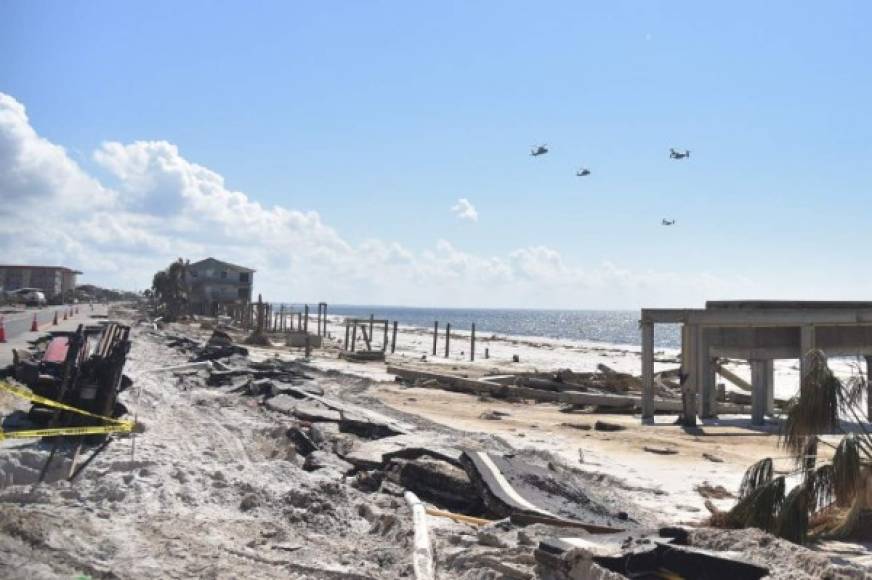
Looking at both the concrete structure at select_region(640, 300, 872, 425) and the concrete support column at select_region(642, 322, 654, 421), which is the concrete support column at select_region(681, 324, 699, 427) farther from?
the concrete support column at select_region(642, 322, 654, 421)

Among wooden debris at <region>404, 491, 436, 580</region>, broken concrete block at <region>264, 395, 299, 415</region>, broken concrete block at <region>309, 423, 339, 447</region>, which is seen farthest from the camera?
broken concrete block at <region>264, 395, 299, 415</region>

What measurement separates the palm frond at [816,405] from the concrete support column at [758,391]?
1141cm

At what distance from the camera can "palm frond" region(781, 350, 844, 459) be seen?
22.7 feet

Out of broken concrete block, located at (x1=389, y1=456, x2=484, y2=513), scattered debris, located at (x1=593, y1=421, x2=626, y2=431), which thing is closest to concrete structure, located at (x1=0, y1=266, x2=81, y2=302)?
scattered debris, located at (x1=593, y1=421, x2=626, y2=431)

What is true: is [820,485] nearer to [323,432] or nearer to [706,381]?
[323,432]

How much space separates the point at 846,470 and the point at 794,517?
0.64m

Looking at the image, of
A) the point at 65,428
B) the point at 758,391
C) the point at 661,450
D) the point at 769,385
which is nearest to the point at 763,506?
the point at 661,450

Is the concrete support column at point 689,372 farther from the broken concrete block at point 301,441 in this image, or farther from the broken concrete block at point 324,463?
the broken concrete block at point 324,463

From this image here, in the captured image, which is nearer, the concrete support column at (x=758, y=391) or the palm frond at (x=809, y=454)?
the palm frond at (x=809, y=454)

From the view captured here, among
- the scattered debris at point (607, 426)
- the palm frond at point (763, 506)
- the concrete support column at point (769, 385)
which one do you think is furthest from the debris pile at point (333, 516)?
the concrete support column at point (769, 385)

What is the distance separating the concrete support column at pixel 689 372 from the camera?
17141mm

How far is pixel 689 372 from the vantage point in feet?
58.1

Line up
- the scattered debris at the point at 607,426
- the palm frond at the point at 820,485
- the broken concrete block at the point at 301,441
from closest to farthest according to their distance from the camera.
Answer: the palm frond at the point at 820,485 < the broken concrete block at the point at 301,441 < the scattered debris at the point at 607,426

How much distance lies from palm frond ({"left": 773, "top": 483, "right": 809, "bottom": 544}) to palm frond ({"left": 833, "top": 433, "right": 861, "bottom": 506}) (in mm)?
344
